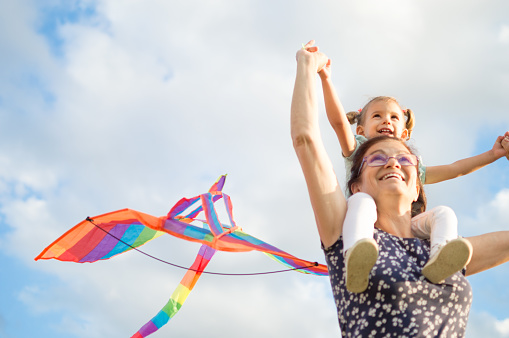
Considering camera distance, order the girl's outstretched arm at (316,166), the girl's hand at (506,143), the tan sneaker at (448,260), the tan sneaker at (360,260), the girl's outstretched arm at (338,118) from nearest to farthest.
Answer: the tan sneaker at (360,260) → the tan sneaker at (448,260) → the girl's outstretched arm at (316,166) → the girl's outstretched arm at (338,118) → the girl's hand at (506,143)

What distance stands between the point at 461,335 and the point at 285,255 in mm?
1273

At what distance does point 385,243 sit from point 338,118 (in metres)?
1.43

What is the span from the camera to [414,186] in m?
2.45

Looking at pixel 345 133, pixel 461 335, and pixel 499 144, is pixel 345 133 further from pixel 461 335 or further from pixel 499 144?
pixel 461 335

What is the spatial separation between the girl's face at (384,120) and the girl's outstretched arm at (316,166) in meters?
1.71

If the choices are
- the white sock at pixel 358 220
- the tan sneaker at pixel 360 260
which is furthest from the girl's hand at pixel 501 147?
the tan sneaker at pixel 360 260

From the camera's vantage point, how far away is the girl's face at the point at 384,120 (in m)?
3.84

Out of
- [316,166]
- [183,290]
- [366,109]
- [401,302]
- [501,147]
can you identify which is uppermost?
[366,109]

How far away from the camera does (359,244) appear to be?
1.88 meters

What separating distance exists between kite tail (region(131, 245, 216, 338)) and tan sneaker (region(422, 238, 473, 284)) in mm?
1658

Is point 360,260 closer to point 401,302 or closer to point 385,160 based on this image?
point 401,302

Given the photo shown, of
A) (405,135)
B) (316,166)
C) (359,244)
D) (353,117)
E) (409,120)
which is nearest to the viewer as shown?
(359,244)

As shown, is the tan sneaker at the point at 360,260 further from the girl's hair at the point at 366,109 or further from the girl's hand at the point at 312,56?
the girl's hair at the point at 366,109

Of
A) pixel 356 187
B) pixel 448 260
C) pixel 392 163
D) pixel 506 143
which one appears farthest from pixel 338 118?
pixel 448 260
